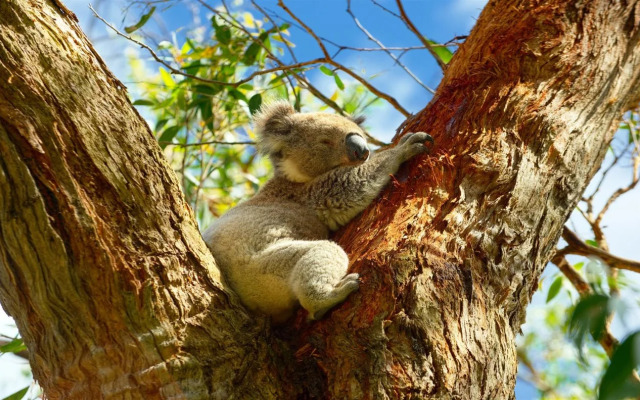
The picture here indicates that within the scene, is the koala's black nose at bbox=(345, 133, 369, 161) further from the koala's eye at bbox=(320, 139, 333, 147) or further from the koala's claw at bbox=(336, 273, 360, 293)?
the koala's claw at bbox=(336, 273, 360, 293)

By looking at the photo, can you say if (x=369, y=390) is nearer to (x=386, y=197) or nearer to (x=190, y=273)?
(x=190, y=273)

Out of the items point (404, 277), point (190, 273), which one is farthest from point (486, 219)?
point (190, 273)

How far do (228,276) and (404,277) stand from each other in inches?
39.1

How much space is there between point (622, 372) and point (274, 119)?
3.66m

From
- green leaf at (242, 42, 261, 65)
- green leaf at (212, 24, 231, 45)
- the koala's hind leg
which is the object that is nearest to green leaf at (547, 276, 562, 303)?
the koala's hind leg

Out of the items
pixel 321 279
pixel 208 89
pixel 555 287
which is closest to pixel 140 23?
pixel 208 89

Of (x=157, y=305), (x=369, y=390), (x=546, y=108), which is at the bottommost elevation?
(x=369, y=390)

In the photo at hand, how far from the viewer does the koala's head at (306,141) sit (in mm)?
3977

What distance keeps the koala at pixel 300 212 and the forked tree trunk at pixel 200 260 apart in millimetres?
151

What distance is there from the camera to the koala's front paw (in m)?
2.95

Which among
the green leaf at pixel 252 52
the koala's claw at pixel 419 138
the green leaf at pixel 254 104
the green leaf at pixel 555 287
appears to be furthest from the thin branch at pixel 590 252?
the green leaf at pixel 252 52

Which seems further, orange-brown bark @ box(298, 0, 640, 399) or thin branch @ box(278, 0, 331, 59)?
thin branch @ box(278, 0, 331, 59)

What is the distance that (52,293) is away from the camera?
2.00m

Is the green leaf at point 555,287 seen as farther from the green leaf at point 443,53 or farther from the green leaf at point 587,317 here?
the green leaf at point 587,317
